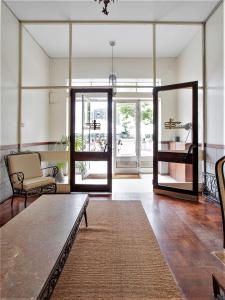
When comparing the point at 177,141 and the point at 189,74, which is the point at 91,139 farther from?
the point at 189,74

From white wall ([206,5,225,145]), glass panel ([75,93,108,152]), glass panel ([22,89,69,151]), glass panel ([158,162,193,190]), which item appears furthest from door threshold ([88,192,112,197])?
white wall ([206,5,225,145])

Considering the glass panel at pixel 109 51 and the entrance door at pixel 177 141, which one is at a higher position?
the glass panel at pixel 109 51

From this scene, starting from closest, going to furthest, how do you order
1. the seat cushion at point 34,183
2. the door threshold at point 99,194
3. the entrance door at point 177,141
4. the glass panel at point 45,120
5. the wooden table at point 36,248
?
the wooden table at point 36,248
the seat cushion at point 34,183
the entrance door at point 177,141
the door threshold at point 99,194
the glass panel at point 45,120

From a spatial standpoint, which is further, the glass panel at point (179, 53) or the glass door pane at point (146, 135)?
the glass door pane at point (146, 135)

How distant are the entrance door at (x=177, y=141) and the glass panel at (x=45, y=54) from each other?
103 inches

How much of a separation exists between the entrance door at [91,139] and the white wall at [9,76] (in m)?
1.18

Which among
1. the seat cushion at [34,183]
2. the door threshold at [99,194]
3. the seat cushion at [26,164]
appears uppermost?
the seat cushion at [26,164]

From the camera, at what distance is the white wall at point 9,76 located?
4.59 metres

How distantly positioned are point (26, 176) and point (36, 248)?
311 cm

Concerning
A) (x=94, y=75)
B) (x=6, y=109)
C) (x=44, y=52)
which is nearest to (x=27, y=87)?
(x=6, y=109)

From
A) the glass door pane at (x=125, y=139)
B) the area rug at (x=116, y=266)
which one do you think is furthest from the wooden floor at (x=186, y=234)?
the glass door pane at (x=125, y=139)

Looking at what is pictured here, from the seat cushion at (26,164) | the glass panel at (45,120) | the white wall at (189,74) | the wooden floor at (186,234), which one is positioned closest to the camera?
the wooden floor at (186,234)

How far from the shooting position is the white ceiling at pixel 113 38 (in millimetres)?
5477

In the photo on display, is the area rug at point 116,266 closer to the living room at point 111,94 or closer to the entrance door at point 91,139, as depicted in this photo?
the living room at point 111,94
